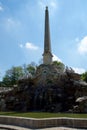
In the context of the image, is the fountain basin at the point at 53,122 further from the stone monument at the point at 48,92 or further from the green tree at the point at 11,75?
the green tree at the point at 11,75

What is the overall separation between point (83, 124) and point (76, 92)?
25110 millimetres

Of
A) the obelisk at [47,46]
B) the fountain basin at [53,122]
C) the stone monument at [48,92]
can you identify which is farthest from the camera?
the obelisk at [47,46]

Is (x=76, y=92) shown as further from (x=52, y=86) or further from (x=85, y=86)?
(x=52, y=86)

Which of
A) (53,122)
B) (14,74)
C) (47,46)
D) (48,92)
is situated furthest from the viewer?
(14,74)

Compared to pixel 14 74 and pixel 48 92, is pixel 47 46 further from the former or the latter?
pixel 14 74

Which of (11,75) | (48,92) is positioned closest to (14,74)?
(11,75)

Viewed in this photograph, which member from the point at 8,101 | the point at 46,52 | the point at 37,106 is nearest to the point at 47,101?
the point at 37,106

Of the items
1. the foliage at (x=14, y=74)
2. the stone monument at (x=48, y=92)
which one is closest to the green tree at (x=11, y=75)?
the foliage at (x=14, y=74)

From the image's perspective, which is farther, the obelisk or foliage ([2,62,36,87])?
foliage ([2,62,36,87])

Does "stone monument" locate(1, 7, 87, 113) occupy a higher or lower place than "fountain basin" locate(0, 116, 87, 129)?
higher

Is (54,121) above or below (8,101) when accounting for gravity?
below

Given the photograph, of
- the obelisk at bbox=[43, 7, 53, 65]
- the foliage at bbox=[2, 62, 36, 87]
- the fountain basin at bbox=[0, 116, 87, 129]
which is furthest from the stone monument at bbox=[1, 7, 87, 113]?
the foliage at bbox=[2, 62, 36, 87]

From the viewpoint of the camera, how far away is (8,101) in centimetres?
4547

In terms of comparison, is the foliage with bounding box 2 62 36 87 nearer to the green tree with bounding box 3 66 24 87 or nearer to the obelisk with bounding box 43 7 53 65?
the green tree with bounding box 3 66 24 87
